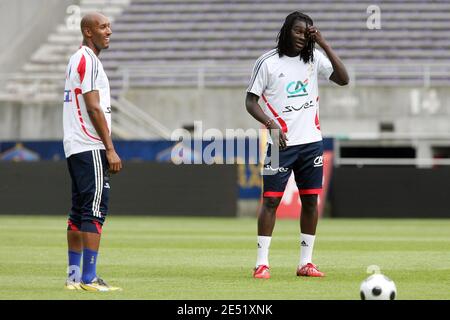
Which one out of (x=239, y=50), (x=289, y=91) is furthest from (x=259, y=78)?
(x=239, y=50)

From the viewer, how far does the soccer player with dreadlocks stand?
9180mm

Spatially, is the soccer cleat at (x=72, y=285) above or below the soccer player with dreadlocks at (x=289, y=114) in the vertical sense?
below

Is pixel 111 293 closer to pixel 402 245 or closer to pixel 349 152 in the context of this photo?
pixel 402 245

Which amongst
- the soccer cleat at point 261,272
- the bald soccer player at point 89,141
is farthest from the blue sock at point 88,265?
the soccer cleat at point 261,272

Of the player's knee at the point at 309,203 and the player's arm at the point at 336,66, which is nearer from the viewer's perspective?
the player's arm at the point at 336,66

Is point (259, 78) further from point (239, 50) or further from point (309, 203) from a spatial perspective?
point (239, 50)

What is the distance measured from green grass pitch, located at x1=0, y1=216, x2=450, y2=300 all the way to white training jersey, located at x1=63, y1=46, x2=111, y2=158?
1.10 m

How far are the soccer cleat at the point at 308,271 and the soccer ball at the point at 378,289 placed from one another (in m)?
2.19

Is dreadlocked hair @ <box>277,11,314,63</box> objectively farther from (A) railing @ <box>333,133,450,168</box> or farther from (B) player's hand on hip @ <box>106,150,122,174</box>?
(A) railing @ <box>333,133,450,168</box>

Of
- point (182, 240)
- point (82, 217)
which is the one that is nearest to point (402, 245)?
point (182, 240)

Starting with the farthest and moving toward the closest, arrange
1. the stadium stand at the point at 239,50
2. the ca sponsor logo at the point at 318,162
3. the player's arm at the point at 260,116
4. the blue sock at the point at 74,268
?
the stadium stand at the point at 239,50, the ca sponsor logo at the point at 318,162, the player's arm at the point at 260,116, the blue sock at the point at 74,268

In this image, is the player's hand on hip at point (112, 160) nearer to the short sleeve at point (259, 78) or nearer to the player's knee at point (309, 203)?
the short sleeve at point (259, 78)

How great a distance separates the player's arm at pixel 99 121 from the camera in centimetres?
781

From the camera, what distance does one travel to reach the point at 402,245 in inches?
536
